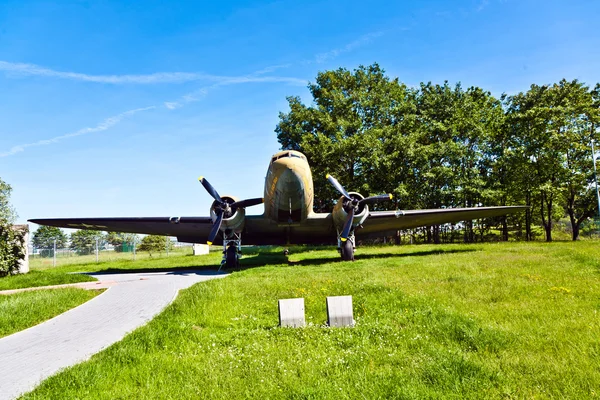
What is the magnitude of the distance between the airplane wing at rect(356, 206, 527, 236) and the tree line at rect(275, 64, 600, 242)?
10.2 m

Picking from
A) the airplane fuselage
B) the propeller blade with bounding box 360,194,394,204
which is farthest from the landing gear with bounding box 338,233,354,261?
the airplane fuselage

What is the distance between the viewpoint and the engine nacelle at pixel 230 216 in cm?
1748

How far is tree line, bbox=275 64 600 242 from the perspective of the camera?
30.4 m

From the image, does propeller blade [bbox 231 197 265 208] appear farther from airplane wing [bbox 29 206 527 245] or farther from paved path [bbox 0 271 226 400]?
paved path [bbox 0 271 226 400]

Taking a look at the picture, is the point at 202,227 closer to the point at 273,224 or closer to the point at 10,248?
the point at 273,224

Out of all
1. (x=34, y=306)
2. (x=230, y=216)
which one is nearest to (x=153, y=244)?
(x=230, y=216)

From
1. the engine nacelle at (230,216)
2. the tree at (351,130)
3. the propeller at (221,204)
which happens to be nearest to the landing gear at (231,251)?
the engine nacelle at (230,216)

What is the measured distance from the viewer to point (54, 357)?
18.1 feet

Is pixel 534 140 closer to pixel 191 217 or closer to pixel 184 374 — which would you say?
pixel 191 217

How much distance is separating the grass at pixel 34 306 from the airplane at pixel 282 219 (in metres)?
6.48

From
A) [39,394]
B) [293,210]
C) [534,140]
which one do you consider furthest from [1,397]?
[534,140]

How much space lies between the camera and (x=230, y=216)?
17625mm

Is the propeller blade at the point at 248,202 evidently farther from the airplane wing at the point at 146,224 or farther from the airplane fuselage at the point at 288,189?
the airplane wing at the point at 146,224

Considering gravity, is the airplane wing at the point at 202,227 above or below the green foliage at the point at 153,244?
above
